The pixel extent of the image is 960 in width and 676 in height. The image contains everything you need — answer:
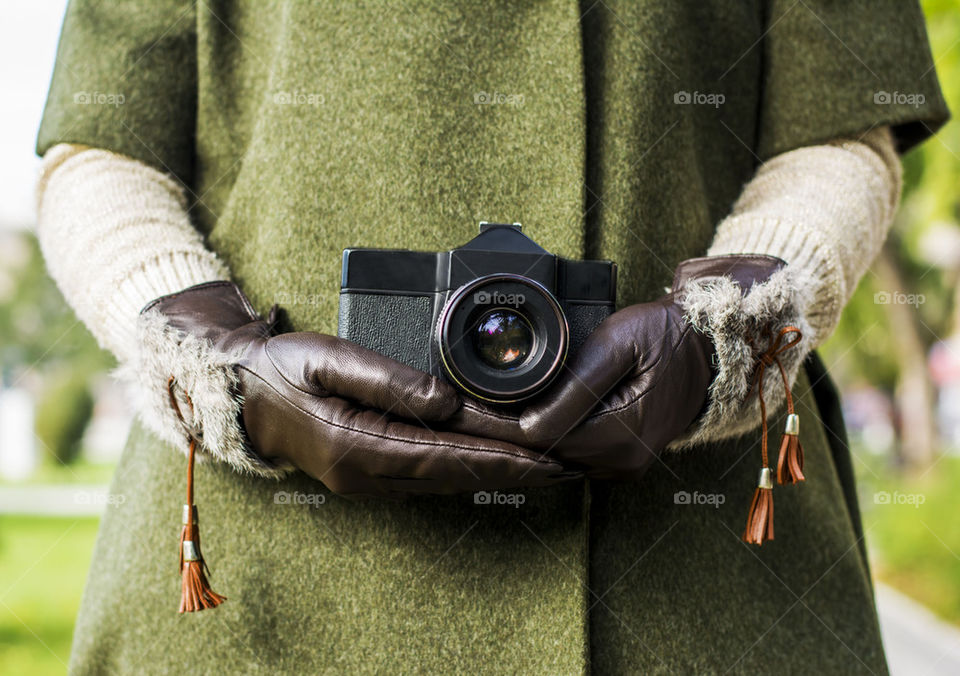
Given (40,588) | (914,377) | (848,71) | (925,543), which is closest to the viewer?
(848,71)

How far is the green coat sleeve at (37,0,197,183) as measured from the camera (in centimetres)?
115

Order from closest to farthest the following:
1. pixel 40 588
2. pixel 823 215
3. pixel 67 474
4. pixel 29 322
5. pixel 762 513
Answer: pixel 762 513 < pixel 823 215 < pixel 40 588 < pixel 67 474 < pixel 29 322

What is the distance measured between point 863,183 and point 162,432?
1072mm

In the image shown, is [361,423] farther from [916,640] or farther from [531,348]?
[916,640]

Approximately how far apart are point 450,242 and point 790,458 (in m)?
0.53

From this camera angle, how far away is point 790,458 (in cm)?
101

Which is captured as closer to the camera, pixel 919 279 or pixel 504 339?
pixel 504 339

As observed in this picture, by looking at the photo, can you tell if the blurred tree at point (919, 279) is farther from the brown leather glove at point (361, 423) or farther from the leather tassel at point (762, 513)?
A: the brown leather glove at point (361, 423)

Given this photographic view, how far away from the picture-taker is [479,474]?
0.86 metres

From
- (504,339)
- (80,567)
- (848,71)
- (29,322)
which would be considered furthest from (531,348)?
(29,322)

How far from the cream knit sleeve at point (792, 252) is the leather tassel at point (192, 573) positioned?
0.62 m

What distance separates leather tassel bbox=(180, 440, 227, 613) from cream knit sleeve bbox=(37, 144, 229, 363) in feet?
0.79

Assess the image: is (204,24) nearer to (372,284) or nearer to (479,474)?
(372,284)

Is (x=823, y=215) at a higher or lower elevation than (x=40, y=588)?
higher
